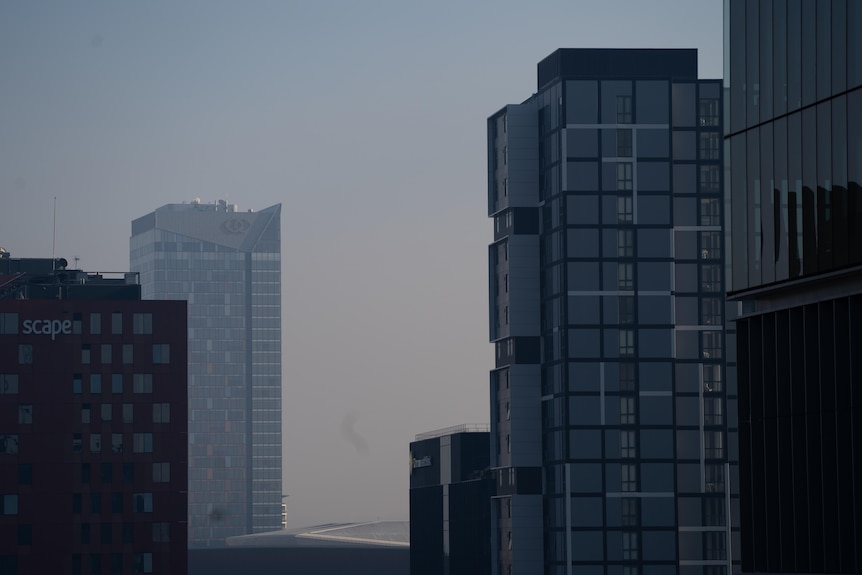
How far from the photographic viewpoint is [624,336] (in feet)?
503

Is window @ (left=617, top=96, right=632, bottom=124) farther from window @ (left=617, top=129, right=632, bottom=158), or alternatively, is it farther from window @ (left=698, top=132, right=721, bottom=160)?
window @ (left=698, top=132, right=721, bottom=160)

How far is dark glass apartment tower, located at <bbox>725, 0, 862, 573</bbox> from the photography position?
5794 centimetres

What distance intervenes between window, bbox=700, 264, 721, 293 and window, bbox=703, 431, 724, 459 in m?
12.2

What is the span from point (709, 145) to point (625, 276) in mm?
13534

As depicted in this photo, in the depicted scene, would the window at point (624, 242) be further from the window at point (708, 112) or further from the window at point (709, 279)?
the window at point (708, 112)

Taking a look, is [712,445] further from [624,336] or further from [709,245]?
[709,245]

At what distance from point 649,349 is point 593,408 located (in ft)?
22.7

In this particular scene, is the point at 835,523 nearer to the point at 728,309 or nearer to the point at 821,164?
the point at 821,164

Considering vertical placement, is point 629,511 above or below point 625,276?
below

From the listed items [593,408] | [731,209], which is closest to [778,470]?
[731,209]

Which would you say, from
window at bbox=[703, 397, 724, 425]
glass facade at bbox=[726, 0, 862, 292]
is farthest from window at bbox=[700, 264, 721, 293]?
glass facade at bbox=[726, 0, 862, 292]

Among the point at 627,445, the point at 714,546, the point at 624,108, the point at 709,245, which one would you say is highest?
the point at 624,108

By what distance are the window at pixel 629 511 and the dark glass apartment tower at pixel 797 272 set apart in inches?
3432

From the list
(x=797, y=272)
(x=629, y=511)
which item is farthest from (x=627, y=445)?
(x=797, y=272)
